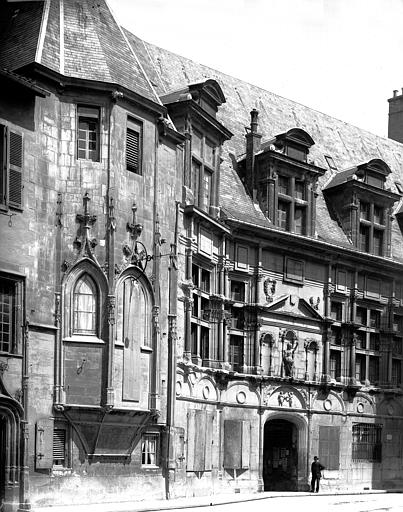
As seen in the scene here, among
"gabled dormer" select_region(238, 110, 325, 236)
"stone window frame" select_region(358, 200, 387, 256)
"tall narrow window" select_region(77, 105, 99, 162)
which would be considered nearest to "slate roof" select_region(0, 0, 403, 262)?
"gabled dormer" select_region(238, 110, 325, 236)

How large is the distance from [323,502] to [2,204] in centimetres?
1428

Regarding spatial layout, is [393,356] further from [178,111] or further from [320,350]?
[178,111]

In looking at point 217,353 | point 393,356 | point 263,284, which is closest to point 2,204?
point 217,353

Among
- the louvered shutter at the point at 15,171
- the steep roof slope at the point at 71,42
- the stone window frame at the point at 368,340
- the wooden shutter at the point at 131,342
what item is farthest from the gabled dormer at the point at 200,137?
the stone window frame at the point at 368,340

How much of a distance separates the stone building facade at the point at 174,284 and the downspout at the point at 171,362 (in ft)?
0.18

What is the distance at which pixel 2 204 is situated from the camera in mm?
24328

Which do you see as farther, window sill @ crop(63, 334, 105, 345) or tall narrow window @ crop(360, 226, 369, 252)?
tall narrow window @ crop(360, 226, 369, 252)

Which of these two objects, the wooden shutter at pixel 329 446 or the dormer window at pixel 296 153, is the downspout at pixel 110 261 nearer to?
the dormer window at pixel 296 153

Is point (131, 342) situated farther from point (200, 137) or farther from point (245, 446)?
point (245, 446)

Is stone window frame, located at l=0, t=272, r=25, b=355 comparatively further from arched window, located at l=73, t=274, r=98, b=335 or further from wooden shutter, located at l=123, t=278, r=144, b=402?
wooden shutter, located at l=123, t=278, r=144, b=402

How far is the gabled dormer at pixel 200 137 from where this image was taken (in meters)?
31.5

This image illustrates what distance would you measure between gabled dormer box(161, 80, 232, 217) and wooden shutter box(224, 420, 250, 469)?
22.7ft

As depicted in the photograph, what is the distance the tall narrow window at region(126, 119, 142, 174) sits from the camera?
27.6 meters

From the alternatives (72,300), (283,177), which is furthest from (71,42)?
(283,177)
